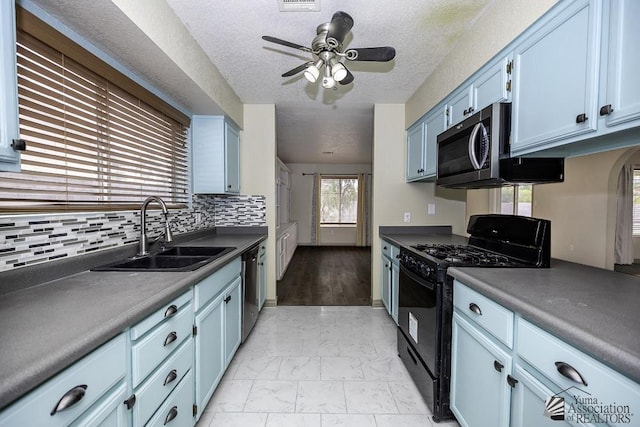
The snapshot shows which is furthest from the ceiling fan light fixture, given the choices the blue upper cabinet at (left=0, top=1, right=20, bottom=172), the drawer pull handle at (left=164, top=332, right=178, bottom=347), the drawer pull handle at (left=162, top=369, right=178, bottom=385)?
the drawer pull handle at (left=162, top=369, right=178, bottom=385)

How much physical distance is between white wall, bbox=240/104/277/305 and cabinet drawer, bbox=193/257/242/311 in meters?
1.15

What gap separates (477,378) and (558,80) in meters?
1.36

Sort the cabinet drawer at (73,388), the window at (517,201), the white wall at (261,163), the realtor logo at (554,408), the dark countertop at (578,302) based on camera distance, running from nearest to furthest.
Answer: the cabinet drawer at (73,388) < the dark countertop at (578,302) < the realtor logo at (554,408) < the white wall at (261,163) < the window at (517,201)

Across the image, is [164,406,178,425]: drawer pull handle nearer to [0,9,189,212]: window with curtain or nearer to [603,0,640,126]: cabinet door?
[0,9,189,212]: window with curtain

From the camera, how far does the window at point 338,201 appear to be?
27.1 feet

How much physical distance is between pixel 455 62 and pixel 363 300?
2751 mm

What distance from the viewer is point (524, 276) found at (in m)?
1.32

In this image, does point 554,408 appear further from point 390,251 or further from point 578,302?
point 390,251

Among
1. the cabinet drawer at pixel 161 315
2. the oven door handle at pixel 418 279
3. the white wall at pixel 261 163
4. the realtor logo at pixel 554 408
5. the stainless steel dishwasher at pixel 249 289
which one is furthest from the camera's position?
the white wall at pixel 261 163

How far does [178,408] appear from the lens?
1.28 metres

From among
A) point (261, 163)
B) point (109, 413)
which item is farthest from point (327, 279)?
point (109, 413)

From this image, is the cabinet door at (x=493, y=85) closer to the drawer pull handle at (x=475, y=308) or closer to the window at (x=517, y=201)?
the drawer pull handle at (x=475, y=308)

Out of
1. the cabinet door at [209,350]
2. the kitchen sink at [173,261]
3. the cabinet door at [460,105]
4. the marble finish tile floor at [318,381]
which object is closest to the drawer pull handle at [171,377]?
the cabinet door at [209,350]

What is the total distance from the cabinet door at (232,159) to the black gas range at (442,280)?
1.90m
